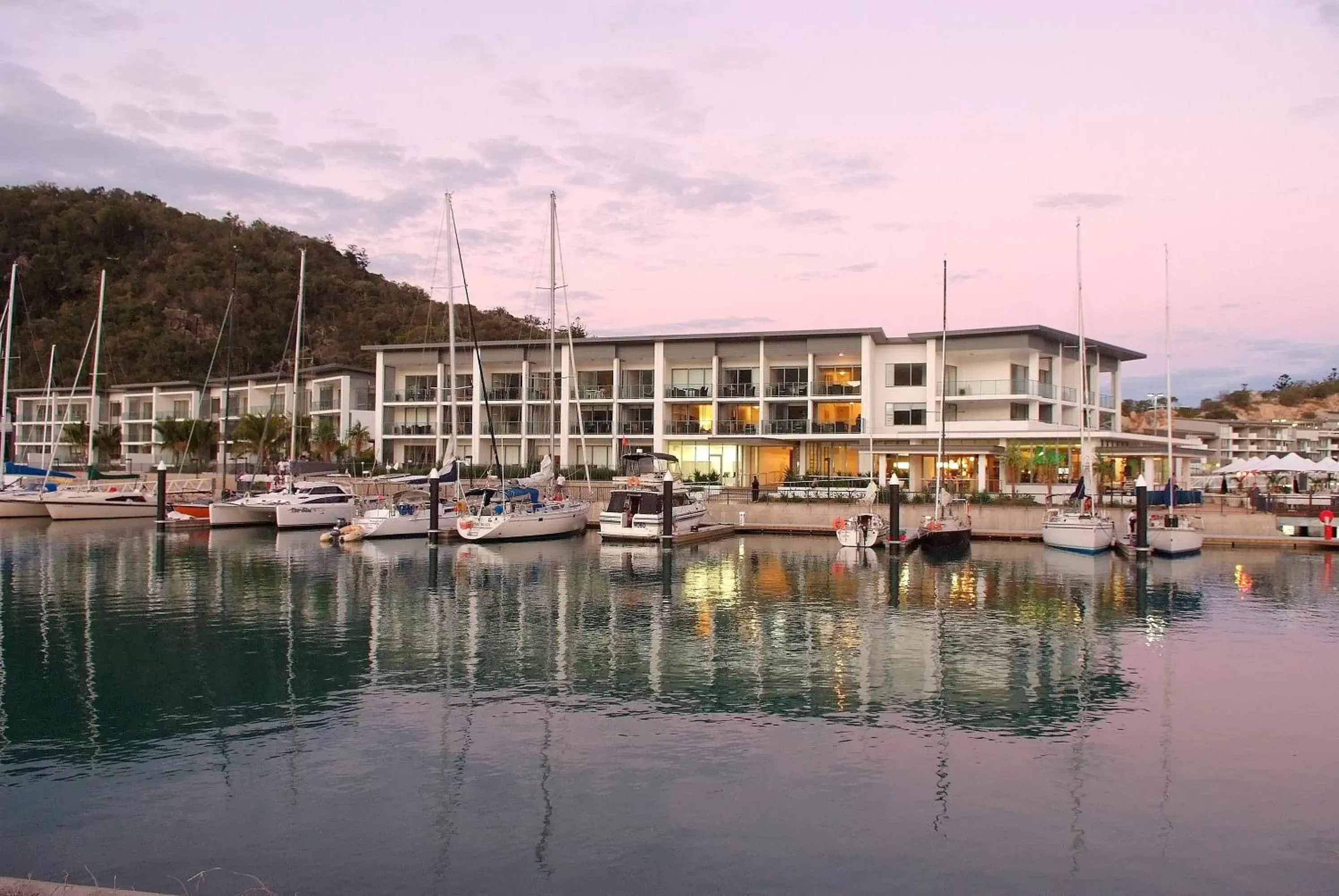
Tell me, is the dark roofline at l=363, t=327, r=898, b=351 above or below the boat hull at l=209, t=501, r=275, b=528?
above

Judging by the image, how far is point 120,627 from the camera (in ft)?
85.8

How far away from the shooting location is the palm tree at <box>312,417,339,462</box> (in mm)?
77312

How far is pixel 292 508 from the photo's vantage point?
56.4 meters

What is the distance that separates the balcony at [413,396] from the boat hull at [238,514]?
63.9ft

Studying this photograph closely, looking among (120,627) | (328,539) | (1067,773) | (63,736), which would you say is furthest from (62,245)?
(1067,773)

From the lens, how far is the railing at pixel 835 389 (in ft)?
230

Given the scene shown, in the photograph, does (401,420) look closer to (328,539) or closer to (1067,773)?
(328,539)

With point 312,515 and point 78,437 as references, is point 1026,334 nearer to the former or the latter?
point 312,515

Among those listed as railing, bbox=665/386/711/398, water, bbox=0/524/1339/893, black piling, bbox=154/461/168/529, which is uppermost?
railing, bbox=665/386/711/398

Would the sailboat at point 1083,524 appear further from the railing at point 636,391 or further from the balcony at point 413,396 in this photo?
the balcony at point 413,396

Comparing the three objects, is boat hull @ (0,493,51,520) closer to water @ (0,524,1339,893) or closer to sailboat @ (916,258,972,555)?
water @ (0,524,1339,893)

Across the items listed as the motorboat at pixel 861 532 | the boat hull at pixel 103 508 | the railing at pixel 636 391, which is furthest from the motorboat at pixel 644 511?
the boat hull at pixel 103 508

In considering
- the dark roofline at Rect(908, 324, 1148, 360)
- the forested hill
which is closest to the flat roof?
the dark roofline at Rect(908, 324, 1148, 360)

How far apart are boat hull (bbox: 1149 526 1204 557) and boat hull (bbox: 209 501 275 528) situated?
1778 inches
